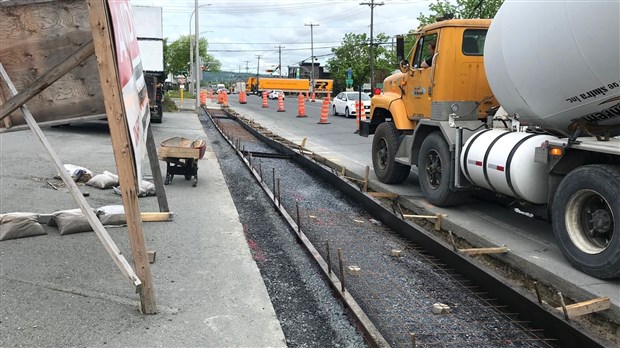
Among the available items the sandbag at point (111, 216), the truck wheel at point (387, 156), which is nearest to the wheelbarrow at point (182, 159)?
the sandbag at point (111, 216)

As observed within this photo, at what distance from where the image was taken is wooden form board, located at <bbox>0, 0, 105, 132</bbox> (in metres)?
4.50

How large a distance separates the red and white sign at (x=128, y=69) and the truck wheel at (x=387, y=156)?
227 inches

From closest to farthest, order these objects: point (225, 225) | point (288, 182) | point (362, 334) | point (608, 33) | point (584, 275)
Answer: point (362, 334), point (608, 33), point (584, 275), point (225, 225), point (288, 182)

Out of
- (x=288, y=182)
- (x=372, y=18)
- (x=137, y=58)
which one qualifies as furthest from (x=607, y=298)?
(x=372, y=18)

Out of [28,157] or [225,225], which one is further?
[28,157]

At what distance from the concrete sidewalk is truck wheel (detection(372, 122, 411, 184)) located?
3.15 meters

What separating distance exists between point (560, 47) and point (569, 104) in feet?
2.04

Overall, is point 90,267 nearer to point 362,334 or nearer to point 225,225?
point 225,225

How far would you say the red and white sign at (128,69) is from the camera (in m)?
3.64

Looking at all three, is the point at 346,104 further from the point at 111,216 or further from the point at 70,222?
the point at 70,222

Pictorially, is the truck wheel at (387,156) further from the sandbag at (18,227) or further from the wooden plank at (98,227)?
the wooden plank at (98,227)

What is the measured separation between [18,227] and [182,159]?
164 inches

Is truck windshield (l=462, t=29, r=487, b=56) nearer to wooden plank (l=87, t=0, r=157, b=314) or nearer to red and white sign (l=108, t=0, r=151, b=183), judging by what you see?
red and white sign (l=108, t=0, r=151, b=183)

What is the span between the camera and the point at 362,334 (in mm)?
3969
